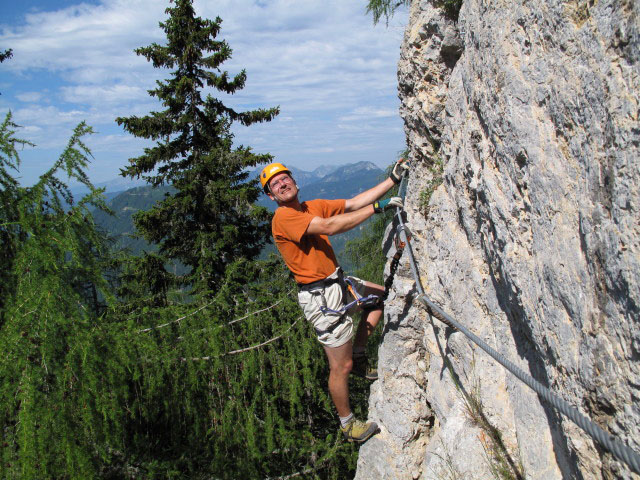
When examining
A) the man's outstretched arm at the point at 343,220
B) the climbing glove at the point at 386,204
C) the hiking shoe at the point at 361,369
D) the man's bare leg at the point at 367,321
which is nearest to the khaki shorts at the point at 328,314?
the man's bare leg at the point at 367,321

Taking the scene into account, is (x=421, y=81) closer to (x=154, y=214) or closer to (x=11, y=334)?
(x=11, y=334)

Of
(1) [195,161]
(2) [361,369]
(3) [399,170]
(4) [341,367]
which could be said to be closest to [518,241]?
(3) [399,170]

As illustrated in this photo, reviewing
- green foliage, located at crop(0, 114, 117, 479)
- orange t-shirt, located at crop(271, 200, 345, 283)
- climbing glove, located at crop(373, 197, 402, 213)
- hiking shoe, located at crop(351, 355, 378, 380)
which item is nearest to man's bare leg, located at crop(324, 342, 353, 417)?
hiking shoe, located at crop(351, 355, 378, 380)

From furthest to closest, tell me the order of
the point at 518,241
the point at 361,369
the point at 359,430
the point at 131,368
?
the point at 361,369
the point at 359,430
the point at 131,368
the point at 518,241

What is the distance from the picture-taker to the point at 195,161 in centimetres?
1422

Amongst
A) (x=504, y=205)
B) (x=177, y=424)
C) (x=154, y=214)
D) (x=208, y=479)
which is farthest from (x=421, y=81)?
(x=154, y=214)

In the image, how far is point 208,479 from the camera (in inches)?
170

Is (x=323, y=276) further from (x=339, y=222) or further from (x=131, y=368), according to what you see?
(x=131, y=368)

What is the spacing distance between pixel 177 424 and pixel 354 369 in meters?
2.11

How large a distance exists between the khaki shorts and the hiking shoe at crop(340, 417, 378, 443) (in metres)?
0.95

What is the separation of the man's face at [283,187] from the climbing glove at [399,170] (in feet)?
3.62

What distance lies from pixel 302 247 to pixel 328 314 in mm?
765

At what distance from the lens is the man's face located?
434 centimetres

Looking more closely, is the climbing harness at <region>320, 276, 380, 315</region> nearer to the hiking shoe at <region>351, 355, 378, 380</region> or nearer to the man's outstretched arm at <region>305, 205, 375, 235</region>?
the hiking shoe at <region>351, 355, 378, 380</region>
